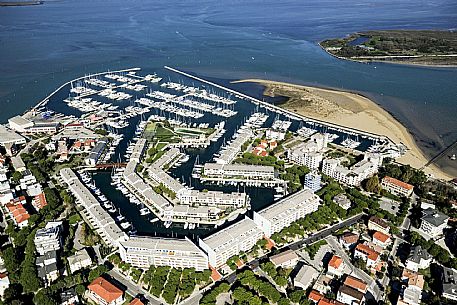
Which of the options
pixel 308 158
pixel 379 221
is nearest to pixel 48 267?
pixel 379 221

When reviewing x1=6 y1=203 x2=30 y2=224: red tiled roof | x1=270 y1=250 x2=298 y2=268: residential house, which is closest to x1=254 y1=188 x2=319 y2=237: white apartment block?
x1=270 y1=250 x2=298 y2=268: residential house

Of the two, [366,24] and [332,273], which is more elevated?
[366,24]

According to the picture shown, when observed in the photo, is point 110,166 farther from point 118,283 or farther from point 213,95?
point 213,95

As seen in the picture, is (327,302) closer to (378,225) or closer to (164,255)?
(378,225)

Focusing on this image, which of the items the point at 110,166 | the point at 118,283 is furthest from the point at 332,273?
the point at 110,166

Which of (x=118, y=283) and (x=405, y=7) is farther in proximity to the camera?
(x=405, y=7)

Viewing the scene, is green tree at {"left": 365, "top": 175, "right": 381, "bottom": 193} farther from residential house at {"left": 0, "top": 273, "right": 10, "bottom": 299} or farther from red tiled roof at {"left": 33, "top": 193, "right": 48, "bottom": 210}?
residential house at {"left": 0, "top": 273, "right": 10, "bottom": 299}
